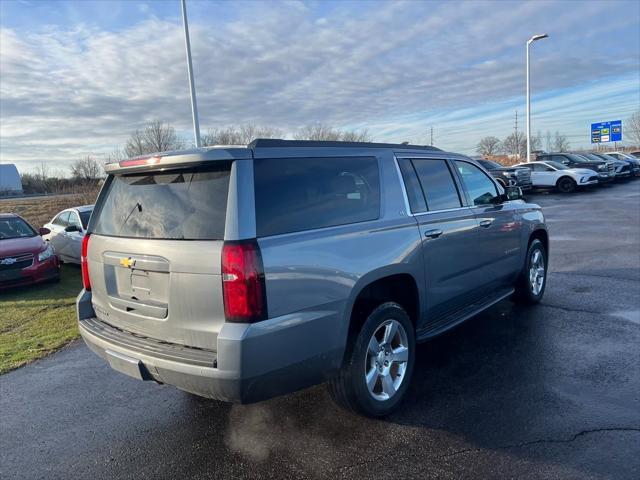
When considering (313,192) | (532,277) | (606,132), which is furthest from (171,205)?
(606,132)

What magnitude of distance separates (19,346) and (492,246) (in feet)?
18.2

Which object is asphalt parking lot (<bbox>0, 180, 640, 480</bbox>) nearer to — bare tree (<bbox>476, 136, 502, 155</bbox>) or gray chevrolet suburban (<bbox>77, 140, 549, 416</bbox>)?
gray chevrolet suburban (<bbox>77, 140, 549, 416</bbox>)

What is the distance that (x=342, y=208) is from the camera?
3449 millimetres

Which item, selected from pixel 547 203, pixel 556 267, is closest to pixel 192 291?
pixel 556 267

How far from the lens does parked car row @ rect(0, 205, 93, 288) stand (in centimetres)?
885

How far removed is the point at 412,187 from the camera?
4.12 metres

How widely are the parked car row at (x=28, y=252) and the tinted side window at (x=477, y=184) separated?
7.59 meters

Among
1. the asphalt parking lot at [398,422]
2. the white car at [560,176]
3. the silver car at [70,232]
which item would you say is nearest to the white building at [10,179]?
the silver car at [70,232]

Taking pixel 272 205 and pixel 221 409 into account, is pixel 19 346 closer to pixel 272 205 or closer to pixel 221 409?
pixel 221 409

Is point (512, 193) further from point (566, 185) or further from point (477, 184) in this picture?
point (566, 185)

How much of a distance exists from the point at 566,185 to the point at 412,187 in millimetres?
23826

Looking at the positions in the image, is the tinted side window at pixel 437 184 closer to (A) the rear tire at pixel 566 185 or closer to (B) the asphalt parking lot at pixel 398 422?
(B) the asphalt parking lot at pixel 398 422

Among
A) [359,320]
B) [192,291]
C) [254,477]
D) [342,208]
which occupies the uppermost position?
[342,208]

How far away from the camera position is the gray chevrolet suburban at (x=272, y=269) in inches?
111
